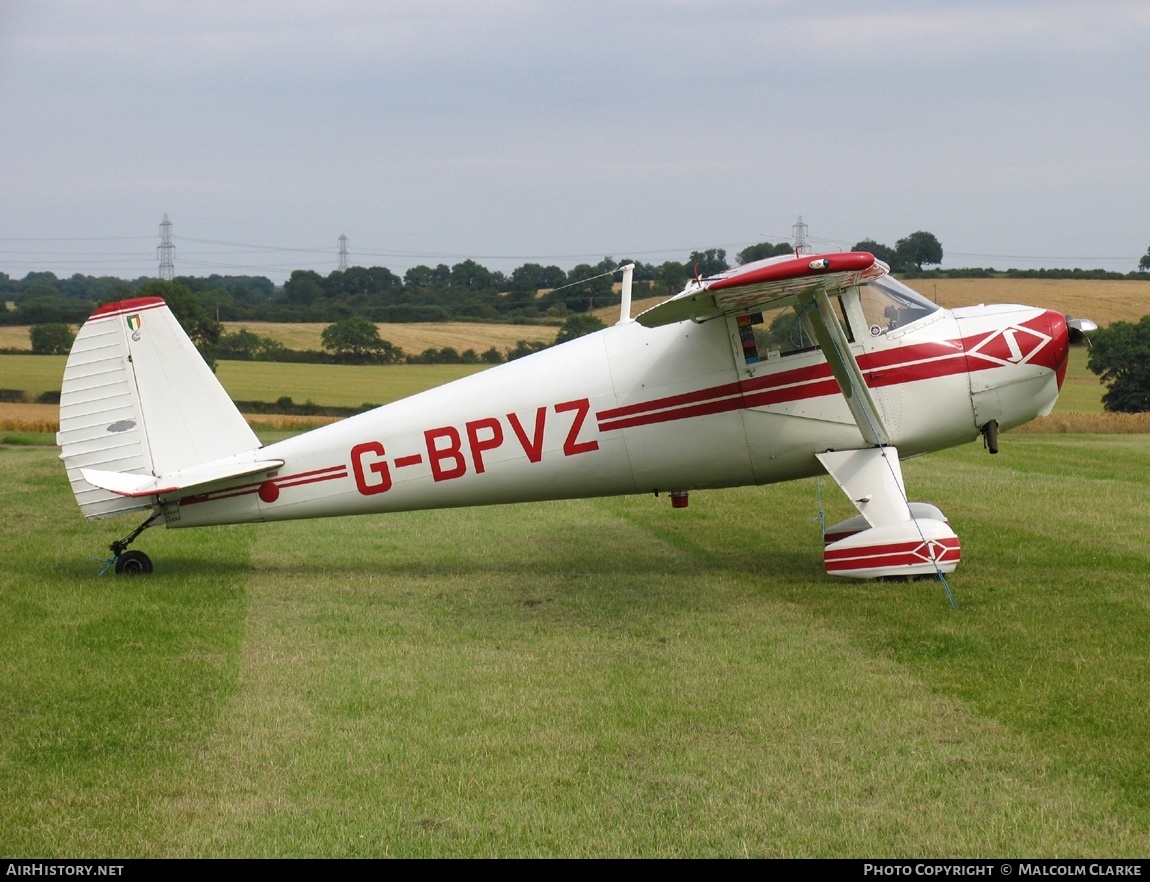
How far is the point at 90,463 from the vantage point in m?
10.5

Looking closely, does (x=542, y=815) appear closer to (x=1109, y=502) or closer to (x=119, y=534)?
(x=119, y=534)

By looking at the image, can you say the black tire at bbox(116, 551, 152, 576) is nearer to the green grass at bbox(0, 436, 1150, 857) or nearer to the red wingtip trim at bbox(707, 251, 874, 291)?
the green grass at bbox(0, 436, 1150, 857)

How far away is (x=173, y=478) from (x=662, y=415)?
449 cm

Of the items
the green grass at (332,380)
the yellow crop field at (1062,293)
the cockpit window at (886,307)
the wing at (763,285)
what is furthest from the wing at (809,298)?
the yellow crop field at (1062,293)

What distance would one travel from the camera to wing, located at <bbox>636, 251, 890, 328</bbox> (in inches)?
330

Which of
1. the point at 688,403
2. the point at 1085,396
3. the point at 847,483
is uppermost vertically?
the point at 688,403

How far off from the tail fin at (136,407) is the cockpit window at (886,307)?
18.8 feet

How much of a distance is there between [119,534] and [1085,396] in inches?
1554

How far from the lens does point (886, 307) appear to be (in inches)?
Answer: 404

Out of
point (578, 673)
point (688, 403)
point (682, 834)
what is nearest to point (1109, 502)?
point (688, 403)

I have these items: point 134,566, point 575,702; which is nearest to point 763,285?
point 575,702

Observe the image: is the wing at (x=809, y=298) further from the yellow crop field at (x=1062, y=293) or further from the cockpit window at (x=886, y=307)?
the yellow crop field at (x=1062, y=293)

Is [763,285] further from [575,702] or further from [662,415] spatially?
[575,702]

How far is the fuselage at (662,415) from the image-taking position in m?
10.2
